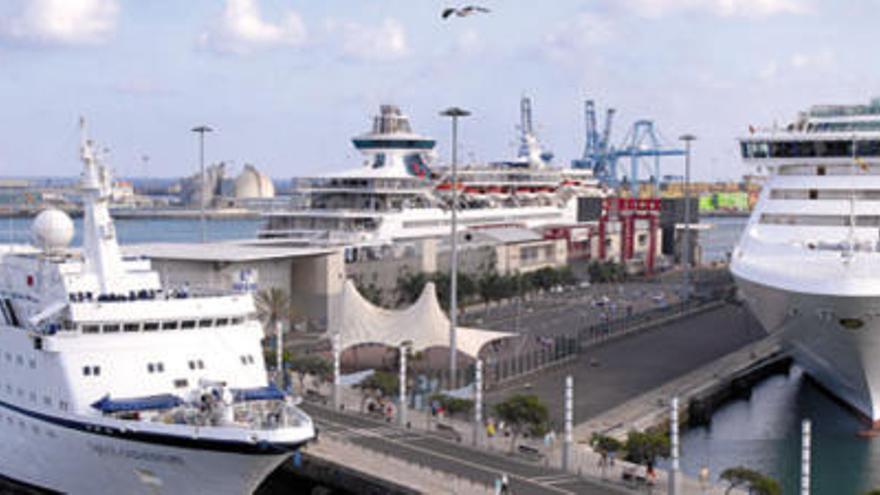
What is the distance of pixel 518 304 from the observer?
202 feet

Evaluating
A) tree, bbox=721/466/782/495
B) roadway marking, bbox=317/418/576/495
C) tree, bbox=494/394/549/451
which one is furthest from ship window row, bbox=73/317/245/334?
tree, bbox=721/466/782/495

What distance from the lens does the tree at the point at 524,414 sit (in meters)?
29.7

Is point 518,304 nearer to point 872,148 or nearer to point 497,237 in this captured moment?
point 497,237

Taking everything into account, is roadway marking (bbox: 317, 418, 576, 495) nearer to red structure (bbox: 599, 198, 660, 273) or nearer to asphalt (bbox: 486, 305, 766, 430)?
asphalt (bbox: 486, 305, 766, 430)

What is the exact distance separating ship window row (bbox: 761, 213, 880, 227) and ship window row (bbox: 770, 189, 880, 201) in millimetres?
849

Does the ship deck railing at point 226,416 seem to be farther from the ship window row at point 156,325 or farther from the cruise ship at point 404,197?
the cruise ship at point 404,197

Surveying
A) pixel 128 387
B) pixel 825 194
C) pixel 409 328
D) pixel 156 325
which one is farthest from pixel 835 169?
pixel 128 387

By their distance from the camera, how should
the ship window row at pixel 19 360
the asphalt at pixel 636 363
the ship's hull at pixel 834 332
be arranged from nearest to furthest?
the ship window row at pixel 19 360
the ship's hull at pixel 834 332
the asphalt at pixel 636 363

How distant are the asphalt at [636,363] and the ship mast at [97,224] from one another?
1431cm

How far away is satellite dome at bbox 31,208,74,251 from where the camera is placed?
96.6 feet

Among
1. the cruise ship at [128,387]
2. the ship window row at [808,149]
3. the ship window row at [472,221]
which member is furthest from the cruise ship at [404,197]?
the cruise ship at [128,387]

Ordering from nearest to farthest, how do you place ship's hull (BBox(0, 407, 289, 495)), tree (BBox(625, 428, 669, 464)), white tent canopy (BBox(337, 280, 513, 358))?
1. ship's hull (BBox(0, 407, 289, 495))
2. tree (BBox(625, 428, 669, 464))
3. white tent canopy (BBox(337, 280, 513, 358))

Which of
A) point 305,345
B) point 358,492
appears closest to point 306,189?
point 305,345

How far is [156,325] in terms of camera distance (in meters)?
25.2
